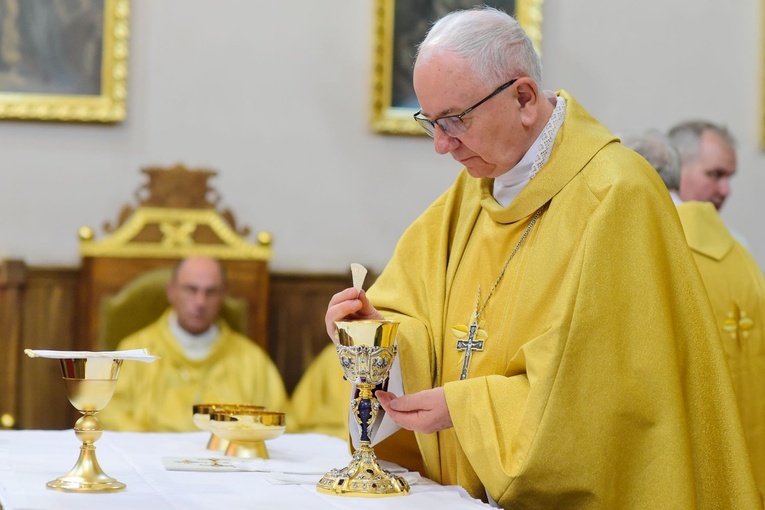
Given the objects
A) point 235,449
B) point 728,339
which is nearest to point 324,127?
point 728,339

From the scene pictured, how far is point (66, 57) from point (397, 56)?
6.66ft

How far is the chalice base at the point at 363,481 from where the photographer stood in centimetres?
232

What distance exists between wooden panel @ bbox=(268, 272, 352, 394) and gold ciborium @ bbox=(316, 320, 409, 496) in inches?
175

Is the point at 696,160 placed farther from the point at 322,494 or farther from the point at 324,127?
the point at 322,494

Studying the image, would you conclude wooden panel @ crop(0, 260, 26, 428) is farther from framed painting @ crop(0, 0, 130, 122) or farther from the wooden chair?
framed painting @ crop(0, 0, 130, 122)

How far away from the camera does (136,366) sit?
601cm

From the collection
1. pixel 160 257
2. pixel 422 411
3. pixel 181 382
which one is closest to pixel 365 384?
pixel 422 411

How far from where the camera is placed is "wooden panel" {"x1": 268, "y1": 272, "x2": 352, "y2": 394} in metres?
6.86

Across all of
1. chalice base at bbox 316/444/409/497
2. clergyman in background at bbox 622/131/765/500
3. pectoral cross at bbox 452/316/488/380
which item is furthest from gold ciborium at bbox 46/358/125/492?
clergyman in background at bbox 622/131/765/500

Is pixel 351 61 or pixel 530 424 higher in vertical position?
pixel 351 61

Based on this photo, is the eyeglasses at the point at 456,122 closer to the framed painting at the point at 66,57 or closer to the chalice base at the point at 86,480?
the chalice base at the point at 86,480

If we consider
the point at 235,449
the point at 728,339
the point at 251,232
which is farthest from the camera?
the point at 251,232

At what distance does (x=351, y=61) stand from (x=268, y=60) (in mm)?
526

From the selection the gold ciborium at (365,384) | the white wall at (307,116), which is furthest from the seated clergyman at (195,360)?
the gold ciborium at (365,384)
